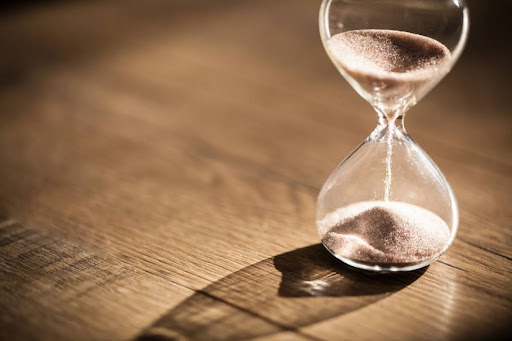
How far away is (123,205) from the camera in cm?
106

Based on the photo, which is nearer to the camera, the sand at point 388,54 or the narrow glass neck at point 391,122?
the sand at point 388,54

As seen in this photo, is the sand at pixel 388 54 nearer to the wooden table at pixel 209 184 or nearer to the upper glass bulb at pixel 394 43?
the upper glass bulb at pixel 394 43

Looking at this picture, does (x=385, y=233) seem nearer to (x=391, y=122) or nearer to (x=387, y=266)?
(x=387, y=266)

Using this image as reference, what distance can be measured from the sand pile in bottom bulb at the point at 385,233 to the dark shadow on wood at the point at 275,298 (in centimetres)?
4

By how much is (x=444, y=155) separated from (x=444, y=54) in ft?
1.91

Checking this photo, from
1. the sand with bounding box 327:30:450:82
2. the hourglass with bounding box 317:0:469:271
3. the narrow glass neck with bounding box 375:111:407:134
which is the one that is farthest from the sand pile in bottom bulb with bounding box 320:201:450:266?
the sand with bounding box 327:30:450:82

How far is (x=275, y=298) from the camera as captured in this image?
31.1 inches

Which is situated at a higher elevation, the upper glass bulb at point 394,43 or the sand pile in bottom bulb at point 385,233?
the upper glass bulb at point 394,43

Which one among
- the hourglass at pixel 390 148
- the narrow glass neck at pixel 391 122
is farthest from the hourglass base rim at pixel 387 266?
the narrow glass neck at pixel 391 122

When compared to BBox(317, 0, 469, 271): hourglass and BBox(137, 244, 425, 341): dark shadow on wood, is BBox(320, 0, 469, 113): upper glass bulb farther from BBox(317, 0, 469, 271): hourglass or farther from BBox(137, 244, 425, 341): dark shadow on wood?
BBox(137, 244, 425, 341): dark shadow on wood

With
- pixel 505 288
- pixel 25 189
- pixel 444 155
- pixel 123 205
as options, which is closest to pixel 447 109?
pixel 444 155

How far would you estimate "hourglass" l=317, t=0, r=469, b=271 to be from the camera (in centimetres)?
73

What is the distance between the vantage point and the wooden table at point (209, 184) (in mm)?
762

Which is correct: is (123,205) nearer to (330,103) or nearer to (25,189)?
(25,189)
